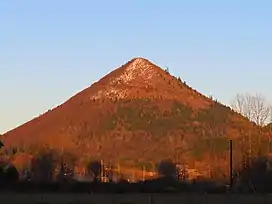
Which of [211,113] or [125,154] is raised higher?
[211,113]

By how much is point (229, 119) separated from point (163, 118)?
2711 centimetres

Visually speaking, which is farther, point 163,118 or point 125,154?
point 163,118

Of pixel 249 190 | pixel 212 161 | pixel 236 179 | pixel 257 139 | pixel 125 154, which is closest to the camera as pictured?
pixel 249 190

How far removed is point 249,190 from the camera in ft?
241

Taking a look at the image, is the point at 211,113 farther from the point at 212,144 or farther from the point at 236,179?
the point at 236,179

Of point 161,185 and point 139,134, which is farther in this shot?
point 139,134

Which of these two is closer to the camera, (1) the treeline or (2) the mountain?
(1) the treeline

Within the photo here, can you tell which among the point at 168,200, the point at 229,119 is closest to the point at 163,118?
the point at 229,119

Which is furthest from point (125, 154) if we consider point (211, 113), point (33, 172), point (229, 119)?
point (33, 172)

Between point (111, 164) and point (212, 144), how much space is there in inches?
875

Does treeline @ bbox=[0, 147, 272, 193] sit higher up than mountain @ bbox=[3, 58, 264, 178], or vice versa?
mountain @ bbox=[3, 58, 264, 178]

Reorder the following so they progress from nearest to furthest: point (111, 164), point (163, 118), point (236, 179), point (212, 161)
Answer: point (236, 179) < point (212, 161) < point (111, 164) < point (163, 118)

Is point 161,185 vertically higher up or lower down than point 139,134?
lower down

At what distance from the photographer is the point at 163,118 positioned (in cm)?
18888
